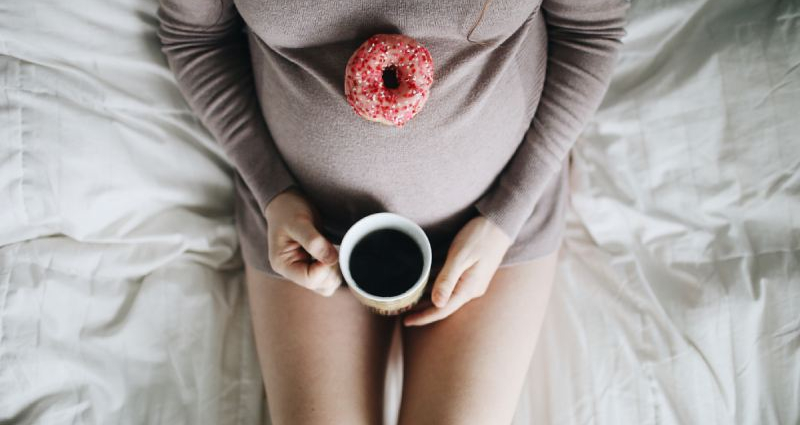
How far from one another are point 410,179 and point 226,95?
1.13 feet

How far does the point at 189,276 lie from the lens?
101 centimetres

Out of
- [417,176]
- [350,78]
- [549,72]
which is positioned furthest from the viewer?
[549,72]

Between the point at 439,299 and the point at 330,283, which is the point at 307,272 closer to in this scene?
the point at 330,283

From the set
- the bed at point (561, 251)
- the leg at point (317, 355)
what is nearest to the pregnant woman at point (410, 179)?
the leg at point (317, 355)

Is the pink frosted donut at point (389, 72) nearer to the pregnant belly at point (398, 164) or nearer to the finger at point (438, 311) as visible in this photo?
the pregnant belly at point (398, 164)

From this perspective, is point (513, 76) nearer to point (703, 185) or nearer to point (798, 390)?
point (703, 185)

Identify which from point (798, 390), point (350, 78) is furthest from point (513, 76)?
point (798, 390)

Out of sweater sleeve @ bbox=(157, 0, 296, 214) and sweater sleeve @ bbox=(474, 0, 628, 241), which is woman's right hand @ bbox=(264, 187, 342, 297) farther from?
sweater sleeve @ bbox=(474, 0, 628, 241)

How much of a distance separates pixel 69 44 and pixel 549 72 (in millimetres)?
813

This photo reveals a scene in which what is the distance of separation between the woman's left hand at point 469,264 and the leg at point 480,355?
0.14ft

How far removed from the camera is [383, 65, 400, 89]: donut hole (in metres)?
0.71

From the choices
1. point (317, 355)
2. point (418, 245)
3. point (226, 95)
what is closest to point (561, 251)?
point (418, 245)

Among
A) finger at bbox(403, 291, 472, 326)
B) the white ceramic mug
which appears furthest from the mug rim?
finger at bbox(403, 291, 472, 326)

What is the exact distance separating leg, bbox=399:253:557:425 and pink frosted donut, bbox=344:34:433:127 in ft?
1.18
